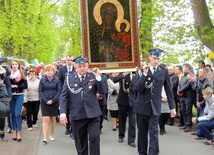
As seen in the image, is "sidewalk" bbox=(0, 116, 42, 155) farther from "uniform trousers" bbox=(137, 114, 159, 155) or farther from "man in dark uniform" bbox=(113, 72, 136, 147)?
"uniform trousers" bbox=(137, 114, 159, 155)

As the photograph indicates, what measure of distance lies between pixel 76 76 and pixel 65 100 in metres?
0.46

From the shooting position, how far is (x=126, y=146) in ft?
30.0

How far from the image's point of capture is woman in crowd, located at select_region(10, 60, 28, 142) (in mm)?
9734

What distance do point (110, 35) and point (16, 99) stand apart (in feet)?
9.83

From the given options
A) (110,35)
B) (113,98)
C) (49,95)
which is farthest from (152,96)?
(113,98)

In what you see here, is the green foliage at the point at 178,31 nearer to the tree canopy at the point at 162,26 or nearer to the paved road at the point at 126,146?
the tree canopy at the point at 162,26

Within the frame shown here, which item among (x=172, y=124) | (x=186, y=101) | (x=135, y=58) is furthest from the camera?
(x=172, y=124)

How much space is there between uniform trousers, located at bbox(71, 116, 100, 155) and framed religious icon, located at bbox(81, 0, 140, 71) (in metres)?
2.04

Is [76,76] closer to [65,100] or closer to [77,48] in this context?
[65,100]

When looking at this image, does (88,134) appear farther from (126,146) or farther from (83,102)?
(126,146)

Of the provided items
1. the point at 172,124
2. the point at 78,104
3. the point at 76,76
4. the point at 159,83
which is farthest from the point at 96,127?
the point at 172,124

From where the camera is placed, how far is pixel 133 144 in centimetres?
912

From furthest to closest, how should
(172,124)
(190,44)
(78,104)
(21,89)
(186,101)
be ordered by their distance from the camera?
(190,44)
(172,124)
(186,101)
(21,89)
(78,104)

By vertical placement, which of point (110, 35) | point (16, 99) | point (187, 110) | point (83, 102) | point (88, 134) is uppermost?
point (110, 35)
